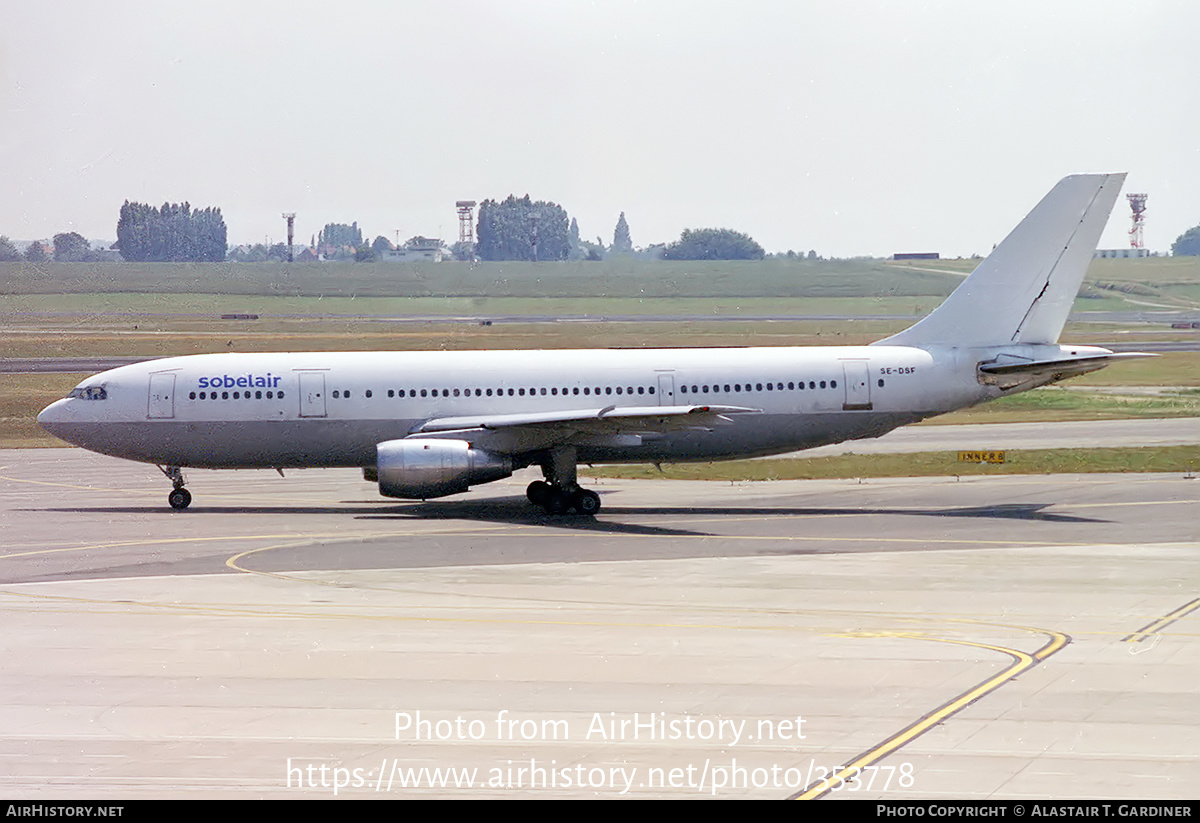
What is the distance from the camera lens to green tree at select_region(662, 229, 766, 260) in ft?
560

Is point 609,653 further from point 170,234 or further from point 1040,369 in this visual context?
point 170,234

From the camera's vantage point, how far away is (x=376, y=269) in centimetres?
16650

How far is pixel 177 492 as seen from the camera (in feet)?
131

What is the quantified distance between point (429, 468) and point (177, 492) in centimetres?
850

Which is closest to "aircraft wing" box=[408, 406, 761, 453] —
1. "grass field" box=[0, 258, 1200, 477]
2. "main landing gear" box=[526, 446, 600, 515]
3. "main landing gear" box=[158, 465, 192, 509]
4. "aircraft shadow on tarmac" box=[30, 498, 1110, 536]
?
"main landing gear" box=[526, 446, 600, 515]

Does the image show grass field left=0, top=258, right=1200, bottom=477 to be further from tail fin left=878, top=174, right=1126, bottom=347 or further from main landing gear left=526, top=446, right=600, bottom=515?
main landing gear left=526, top=446, right=600, bottom=515

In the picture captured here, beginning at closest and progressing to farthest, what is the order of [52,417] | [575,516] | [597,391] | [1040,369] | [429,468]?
[429,468], [575,516], [1040,369], [597,391], [52,417]

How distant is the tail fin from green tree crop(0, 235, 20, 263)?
83.6m

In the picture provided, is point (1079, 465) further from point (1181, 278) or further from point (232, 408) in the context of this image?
point (1181, 278)

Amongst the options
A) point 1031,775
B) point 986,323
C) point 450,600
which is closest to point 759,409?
point 986,323

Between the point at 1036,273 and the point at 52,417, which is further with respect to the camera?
the point at 1036,273

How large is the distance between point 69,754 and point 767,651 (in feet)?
31.2

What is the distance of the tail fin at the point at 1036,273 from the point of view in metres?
40.2

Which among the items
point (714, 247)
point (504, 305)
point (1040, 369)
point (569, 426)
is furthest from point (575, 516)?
point (714, 247)
